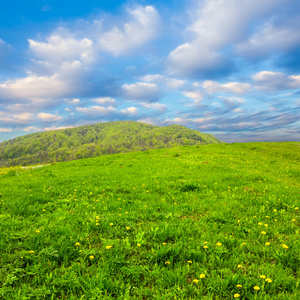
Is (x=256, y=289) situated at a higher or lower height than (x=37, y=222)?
lower

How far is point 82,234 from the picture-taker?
546 cm

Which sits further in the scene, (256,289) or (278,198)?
(278,198)

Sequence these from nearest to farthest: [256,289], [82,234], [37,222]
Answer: [256,289], [82,234], [37,222]

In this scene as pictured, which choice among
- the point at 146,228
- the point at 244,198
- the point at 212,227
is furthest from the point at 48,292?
the point at 244,198

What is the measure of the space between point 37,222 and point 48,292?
360cm

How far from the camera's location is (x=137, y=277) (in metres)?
3.90

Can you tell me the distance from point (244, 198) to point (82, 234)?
738 cm

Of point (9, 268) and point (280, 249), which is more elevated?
point (9, 268)

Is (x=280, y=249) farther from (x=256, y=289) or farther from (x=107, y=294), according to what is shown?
(x=107, y=294)

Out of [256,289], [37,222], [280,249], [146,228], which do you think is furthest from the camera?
[37,222]

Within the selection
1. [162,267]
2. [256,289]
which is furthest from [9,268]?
[256,289]

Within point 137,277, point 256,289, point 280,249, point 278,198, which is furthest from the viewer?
point 278,198

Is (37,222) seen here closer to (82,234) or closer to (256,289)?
(82,234)

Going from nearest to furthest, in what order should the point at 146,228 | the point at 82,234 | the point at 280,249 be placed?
1. the point at 280,249
2. the point at 82,234
3. the point at 146,228
